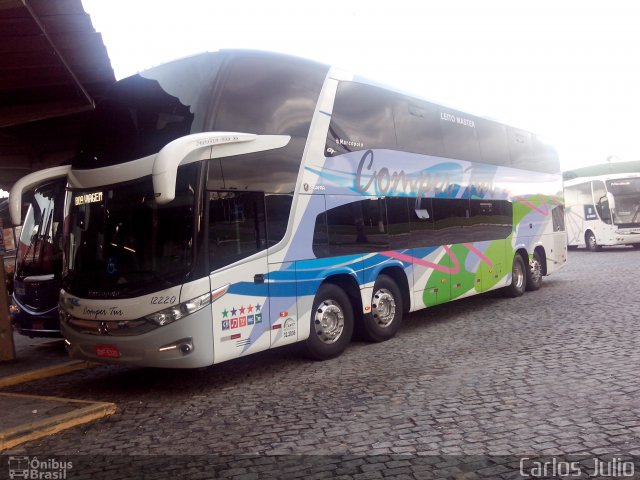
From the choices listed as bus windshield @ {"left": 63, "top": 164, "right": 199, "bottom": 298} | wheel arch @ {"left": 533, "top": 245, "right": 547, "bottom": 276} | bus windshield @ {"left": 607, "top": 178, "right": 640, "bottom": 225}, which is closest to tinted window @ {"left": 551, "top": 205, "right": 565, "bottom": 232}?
wheel arch @ {"left": 533, "top": 245, "right": 547, "bottom": 276}

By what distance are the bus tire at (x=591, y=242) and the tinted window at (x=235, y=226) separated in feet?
77.3

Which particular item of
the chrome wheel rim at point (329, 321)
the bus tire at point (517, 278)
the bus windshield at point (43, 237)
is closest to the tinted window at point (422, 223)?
the chrome wheel rim at point (329, 321)

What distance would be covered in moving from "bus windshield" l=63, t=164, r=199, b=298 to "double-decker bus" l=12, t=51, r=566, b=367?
16mm

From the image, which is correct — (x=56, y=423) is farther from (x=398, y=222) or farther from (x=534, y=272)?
(x=534, y=272)

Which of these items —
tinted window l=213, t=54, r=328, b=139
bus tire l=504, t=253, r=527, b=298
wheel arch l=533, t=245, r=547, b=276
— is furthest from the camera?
wheel arch l=533, t=245, r=547, b=276

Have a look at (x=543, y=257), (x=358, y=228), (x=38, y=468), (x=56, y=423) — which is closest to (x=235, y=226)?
(x=358, y=228)

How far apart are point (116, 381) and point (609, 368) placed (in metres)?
5.79

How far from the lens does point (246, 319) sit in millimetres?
6672

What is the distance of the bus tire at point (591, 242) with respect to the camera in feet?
88.0

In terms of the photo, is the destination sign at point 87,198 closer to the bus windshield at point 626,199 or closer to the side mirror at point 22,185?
the side mirror at point 22,185

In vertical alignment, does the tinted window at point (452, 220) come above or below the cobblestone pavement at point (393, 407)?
above

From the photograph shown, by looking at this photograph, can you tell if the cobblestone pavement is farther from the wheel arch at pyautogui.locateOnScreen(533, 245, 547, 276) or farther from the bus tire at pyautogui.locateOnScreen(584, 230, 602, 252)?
the bus tire at pyautogui.locateOnScreen(584, 230, 602, 252)

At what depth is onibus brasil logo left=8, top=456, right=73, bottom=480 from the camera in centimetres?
437

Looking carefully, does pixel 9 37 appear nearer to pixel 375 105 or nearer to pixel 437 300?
pixel 375 105
